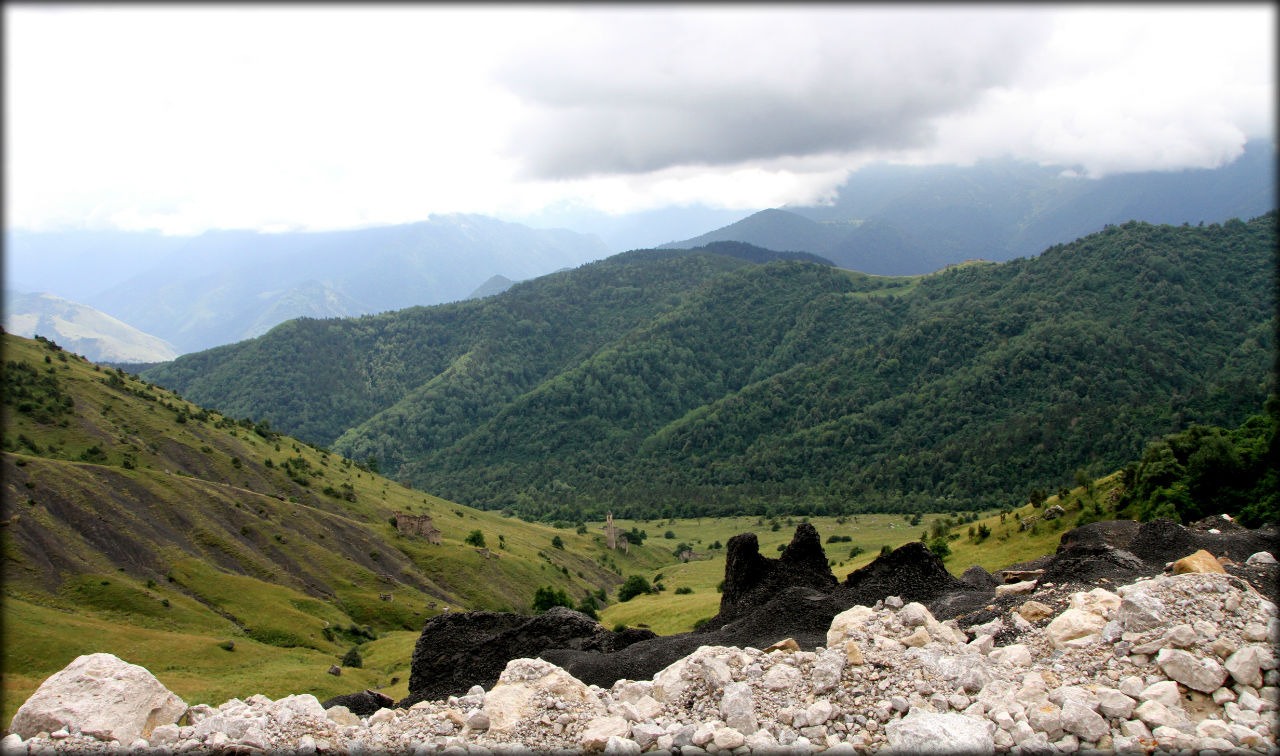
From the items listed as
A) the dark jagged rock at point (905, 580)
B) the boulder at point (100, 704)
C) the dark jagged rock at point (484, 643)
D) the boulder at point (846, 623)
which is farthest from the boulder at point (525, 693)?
the dark jagged rock at point (905, 580)

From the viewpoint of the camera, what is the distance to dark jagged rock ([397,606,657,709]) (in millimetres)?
21516

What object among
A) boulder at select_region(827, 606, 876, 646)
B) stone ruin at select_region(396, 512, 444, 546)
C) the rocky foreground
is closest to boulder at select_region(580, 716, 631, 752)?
the rocky foreground

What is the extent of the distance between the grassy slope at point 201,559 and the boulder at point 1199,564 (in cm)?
3671

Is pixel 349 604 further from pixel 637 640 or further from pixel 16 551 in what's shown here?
pixel 637 640

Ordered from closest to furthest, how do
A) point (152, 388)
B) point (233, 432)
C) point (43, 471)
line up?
point (43, 471) → point (233, 432) → point (152, 388)

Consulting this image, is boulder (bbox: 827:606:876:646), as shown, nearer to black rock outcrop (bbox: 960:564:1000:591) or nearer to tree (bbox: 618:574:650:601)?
black rock outcrop (bbox: 960:564:1000:591)

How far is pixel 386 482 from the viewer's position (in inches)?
4643

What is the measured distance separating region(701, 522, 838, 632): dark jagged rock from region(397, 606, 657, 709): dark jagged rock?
393cm

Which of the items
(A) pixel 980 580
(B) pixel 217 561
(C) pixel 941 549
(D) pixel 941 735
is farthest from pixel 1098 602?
(B) pixel 217 561

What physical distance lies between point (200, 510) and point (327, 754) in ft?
201

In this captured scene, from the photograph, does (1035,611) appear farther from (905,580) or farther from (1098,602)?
(905,580)

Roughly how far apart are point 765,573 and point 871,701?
38.7ft

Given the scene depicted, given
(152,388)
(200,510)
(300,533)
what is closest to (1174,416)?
(300,533)

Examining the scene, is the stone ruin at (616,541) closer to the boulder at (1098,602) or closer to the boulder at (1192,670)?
the boulder at (1098,602)
